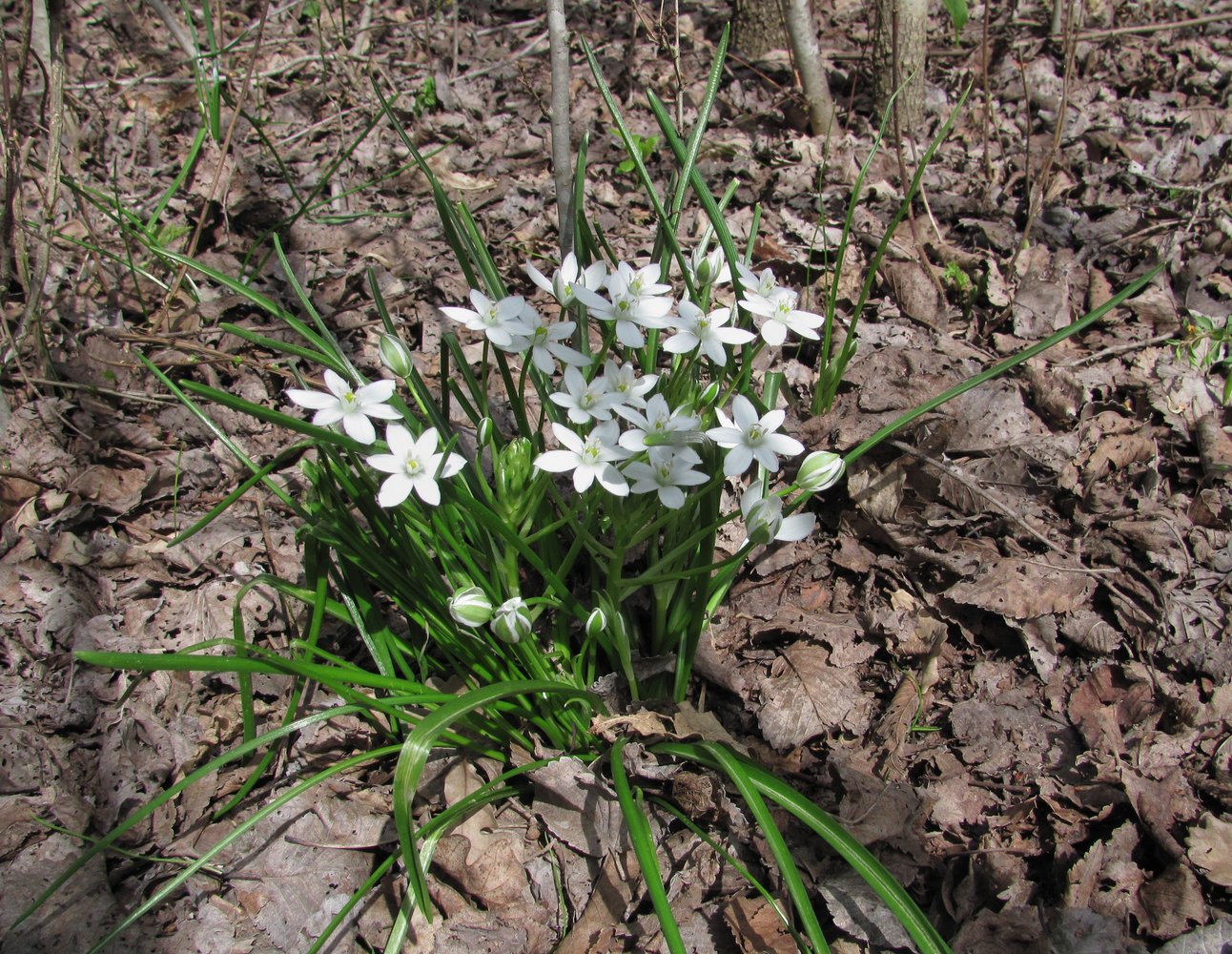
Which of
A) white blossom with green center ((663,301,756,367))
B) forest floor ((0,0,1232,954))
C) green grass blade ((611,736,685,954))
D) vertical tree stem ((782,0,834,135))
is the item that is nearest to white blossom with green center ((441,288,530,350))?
white blossom with green center ((663,301,756,367))

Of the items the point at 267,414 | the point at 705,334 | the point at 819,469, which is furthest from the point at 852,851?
the point at 267,414

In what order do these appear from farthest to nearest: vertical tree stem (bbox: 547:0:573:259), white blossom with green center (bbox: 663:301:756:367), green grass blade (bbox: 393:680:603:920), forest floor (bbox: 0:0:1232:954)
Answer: vertical tree stem (bbox: 547:0:573:259) < forest floor (bbox: 0:0:1232:954) < white blossom with green center (bbox: 663:301:756:367) < green grass blade (bbox: 393:680:603:920)

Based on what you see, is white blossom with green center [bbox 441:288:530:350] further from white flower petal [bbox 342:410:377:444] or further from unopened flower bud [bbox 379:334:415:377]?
white flower petal [bbox 342:410:377:444]

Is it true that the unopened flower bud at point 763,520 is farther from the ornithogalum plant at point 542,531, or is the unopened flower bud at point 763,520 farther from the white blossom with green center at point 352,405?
the white blossom with green center at point 352,405

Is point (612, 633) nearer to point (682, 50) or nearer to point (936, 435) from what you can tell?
point (936, 435)

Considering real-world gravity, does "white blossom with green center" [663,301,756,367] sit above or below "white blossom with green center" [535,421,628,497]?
above

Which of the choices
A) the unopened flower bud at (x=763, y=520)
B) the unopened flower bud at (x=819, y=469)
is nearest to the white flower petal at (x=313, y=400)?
the unopened flower bud at (x=763, y=520)
